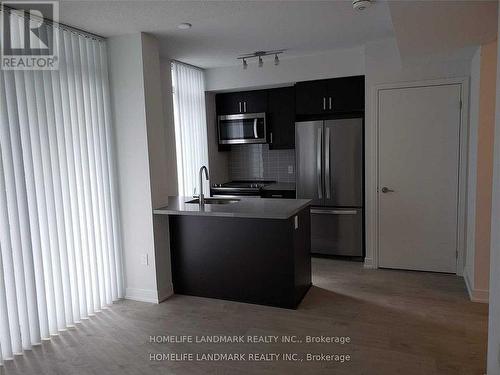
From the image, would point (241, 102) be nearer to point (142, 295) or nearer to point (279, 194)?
point (279, 194)

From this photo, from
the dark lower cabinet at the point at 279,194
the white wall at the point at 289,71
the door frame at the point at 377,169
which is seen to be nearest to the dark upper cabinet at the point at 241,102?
the white wall at the point at 289,71

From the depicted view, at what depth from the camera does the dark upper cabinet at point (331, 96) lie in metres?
4.54

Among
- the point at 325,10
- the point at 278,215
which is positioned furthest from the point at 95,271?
the point at 325,10

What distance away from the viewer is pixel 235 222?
352 cm

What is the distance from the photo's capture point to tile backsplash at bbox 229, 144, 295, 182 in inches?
220

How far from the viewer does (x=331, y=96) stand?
4691mm

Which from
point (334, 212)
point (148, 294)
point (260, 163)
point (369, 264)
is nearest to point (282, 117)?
point (260, 163)

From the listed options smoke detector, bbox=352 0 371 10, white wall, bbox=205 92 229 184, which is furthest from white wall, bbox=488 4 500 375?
white wall, bbox=205 92 229 184

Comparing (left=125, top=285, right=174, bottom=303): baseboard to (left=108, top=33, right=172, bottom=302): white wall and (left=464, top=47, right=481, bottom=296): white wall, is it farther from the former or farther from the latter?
(left=464, top=47, right=481, bottom=296): white wall

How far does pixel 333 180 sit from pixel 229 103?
1976 millimetres

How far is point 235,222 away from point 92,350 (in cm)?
158

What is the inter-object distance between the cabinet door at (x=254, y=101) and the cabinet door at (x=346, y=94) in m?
0.98

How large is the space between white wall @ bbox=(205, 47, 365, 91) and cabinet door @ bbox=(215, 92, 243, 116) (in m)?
0.23

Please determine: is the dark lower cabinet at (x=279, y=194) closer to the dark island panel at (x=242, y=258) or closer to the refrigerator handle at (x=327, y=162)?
the refrigerator handle at (x=327, y=162)
